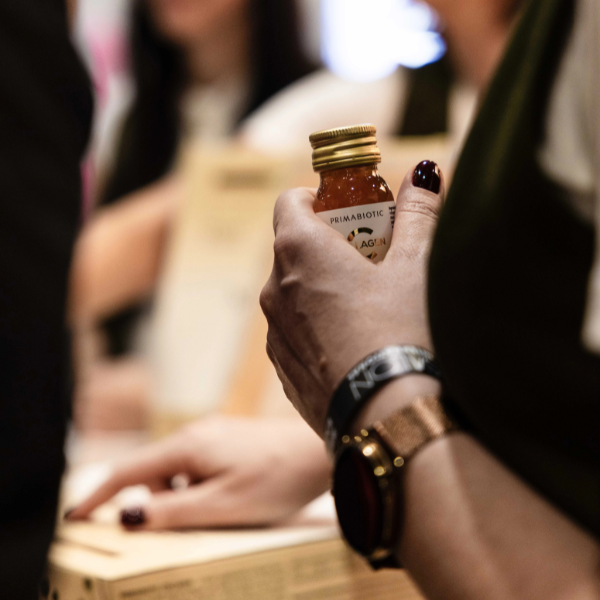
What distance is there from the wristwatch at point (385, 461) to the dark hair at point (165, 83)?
1026mm

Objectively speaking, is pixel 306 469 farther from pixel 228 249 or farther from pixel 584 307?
pixel 228 249

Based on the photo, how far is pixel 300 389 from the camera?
326 millimetres

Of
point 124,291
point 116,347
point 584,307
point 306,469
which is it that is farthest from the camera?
point 116,347

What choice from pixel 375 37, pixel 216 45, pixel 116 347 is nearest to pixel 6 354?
pixel 375 37

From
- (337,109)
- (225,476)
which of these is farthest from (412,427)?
(337,109)

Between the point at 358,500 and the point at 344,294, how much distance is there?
0.29 feet

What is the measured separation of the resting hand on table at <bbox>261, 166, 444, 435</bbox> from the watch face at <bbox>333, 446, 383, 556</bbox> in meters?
0.03

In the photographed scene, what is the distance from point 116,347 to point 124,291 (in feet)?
0.57

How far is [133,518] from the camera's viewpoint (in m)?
0.47

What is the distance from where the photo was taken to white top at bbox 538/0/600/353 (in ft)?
0.82

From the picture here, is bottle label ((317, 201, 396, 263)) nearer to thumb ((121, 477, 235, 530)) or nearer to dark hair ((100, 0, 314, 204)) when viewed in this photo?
thumb ((121, 477, 235, 530))

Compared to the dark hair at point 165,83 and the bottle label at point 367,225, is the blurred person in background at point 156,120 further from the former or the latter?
the bottle label at point 367,225

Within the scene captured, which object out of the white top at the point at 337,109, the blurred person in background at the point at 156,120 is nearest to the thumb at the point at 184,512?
the white top at the point at 337,109

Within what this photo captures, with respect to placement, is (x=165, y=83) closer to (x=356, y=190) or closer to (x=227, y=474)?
(x=227, y=474)
